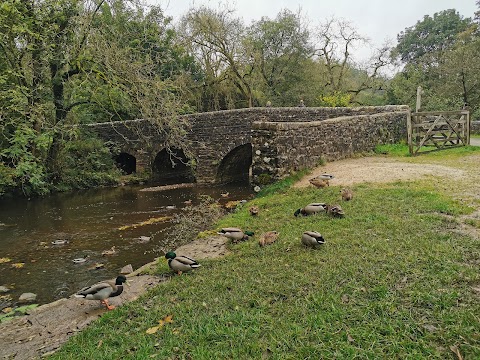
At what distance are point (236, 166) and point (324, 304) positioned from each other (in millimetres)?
14012

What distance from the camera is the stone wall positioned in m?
9.40

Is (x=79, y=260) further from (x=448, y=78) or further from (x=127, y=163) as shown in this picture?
(x=448, y=78)

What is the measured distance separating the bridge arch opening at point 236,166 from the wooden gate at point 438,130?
6032 mm

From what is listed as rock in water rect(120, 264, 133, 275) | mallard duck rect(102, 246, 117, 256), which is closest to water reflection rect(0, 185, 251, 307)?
mallard duck rect(102, 246, 117, 256)

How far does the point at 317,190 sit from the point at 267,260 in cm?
366

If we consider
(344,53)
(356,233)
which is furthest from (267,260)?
(344,53)

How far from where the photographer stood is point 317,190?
8.11 metres

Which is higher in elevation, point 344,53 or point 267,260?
point 344,53

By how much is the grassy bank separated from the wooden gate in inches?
287

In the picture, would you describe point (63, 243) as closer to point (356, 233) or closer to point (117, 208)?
point (117, 208)

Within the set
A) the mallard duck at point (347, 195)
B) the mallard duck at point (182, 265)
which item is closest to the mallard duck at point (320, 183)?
the mallard duck at point (347, 195)

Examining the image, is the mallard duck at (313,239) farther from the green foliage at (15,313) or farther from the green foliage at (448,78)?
the green foliage at (448,78)

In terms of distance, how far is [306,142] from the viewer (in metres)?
10.3

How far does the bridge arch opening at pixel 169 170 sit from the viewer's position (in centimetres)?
1839
